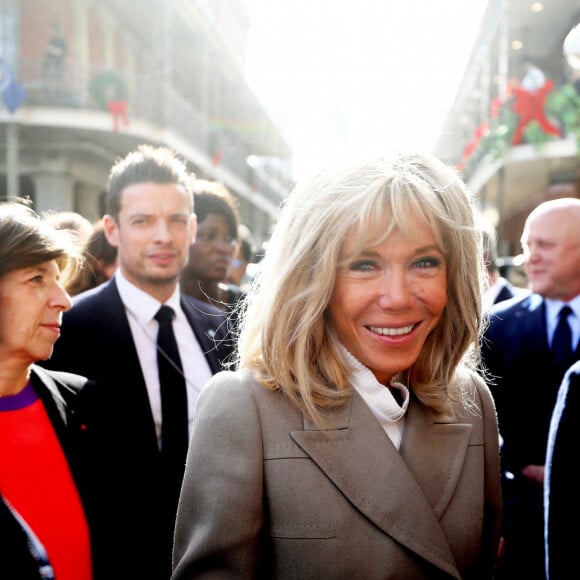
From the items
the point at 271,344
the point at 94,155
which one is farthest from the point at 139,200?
the point at 94,155

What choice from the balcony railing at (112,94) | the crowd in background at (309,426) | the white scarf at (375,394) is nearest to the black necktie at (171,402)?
the crowd in background at (309,426)

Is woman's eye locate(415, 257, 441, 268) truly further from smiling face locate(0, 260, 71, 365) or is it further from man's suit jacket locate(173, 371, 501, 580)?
smiling face locate(0, 260, 71, 365)

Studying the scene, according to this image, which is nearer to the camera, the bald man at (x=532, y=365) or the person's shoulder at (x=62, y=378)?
the person's shoulder at (x=62, y=378)

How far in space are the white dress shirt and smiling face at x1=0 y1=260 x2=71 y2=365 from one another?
692mm

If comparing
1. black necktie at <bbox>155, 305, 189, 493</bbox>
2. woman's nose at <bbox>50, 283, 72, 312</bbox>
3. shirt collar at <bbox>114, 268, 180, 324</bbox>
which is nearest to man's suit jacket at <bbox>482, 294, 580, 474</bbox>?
black necktie at <bbox>155, 305, 189, 493</bbox>

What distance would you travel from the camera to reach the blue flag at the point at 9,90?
42.1ft

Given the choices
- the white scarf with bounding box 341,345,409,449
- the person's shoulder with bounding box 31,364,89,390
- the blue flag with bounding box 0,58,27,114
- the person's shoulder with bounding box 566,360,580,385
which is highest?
the blue flag with bounding box 0,58,27,114

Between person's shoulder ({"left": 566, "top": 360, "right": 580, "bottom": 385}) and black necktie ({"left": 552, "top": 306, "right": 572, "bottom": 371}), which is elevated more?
person's shoulder ({"left": 566, "top": 360, "right": 580, "bottom": 385})

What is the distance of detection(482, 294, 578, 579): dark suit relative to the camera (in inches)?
151

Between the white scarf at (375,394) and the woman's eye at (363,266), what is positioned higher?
the woman's eye at (363,266)

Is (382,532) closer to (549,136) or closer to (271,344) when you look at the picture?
(271,344)

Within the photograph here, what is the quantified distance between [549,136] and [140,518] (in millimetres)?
14547

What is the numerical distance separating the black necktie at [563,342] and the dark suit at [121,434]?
1887mm

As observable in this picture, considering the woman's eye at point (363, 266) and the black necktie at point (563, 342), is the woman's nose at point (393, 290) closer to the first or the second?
the woman's eye at point (363, 266)
